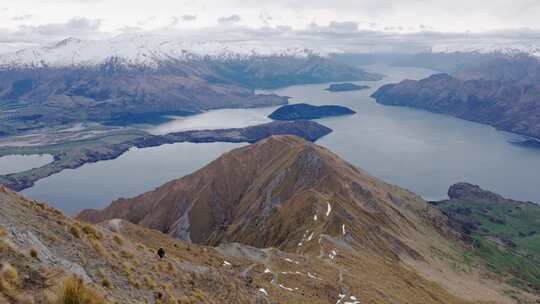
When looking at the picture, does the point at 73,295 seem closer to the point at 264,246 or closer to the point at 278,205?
the point at 264,246

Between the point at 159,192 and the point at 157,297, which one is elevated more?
the point at 157,297

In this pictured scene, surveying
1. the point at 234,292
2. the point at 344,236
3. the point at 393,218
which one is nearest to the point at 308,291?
the point at 234,292

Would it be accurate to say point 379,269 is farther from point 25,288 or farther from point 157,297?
point 25,288

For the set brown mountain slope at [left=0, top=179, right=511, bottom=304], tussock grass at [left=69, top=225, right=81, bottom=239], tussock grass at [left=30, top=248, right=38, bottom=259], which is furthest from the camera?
tussock grass at [left=69, top=225, right=81, bottom=239]

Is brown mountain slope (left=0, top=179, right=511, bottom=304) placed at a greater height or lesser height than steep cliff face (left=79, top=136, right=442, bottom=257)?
greater

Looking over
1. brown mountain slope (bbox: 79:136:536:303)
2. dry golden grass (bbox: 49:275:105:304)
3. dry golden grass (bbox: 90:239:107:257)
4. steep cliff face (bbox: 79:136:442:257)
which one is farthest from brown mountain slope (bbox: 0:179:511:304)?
steep cliff face (bbox: 79:136:442:257)

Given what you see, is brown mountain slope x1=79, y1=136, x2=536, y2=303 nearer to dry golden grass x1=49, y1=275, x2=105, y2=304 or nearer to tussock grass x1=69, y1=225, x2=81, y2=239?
tussock grass x1=69, y1=225, x2=81, y2=239
